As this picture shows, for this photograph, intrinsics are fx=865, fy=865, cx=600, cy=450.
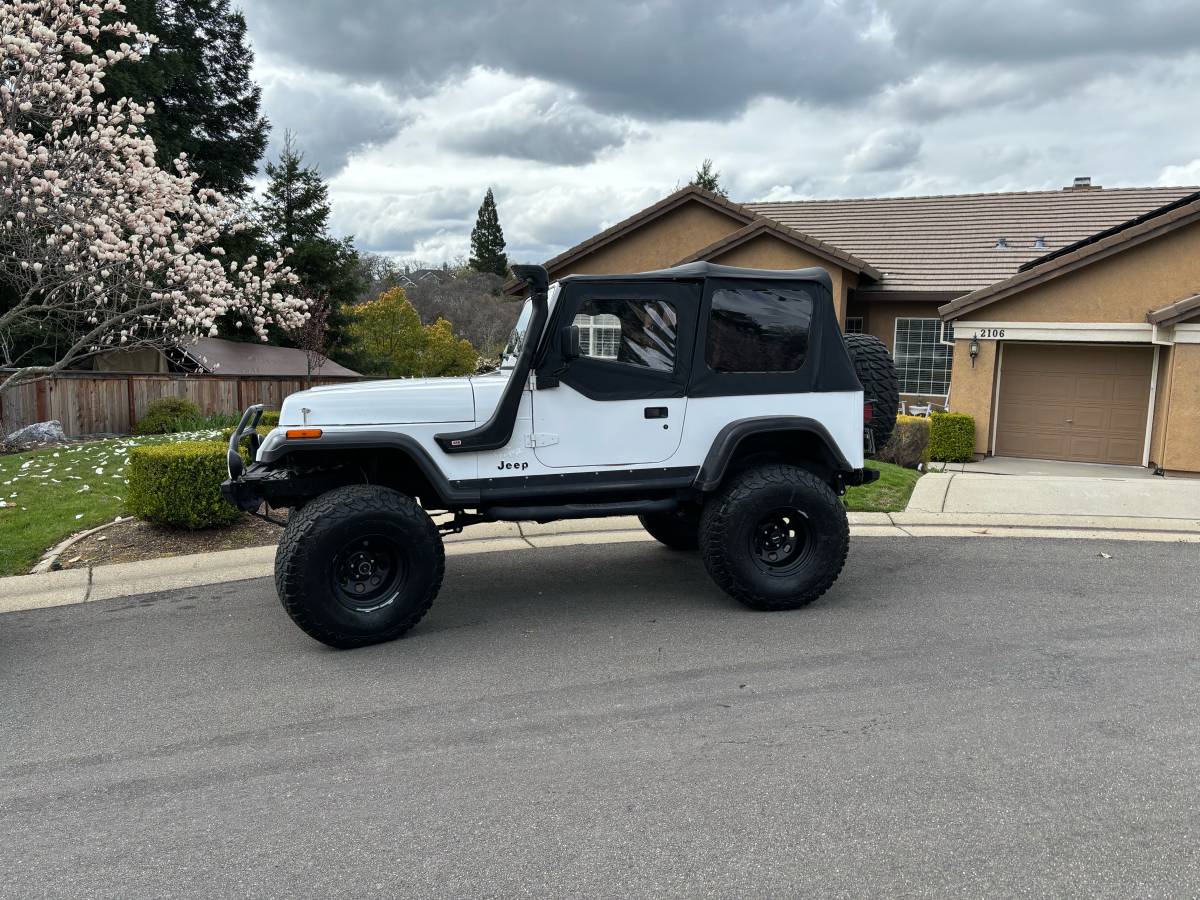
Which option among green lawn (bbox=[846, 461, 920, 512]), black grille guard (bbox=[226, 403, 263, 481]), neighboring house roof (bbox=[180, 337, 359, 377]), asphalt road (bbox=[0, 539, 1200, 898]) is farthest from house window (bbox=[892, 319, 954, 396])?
neighboring house roof (bbox=[180, 337, 359, 377])

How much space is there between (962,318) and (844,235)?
5789mm

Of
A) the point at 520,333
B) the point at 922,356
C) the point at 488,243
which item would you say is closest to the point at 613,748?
the point at 520,333

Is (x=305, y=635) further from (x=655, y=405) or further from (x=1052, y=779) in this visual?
(x=1052, y=779)

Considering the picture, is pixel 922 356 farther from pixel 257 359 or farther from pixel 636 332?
pixel 257 359

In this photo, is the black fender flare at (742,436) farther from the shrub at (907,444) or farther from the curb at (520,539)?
the shrub at (907,444)

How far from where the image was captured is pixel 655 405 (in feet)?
18.2

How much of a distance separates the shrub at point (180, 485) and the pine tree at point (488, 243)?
6505 cm

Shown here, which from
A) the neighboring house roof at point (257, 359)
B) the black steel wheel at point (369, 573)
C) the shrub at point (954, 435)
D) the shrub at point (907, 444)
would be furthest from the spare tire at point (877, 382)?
the neighboring house roof at point (257, 359)

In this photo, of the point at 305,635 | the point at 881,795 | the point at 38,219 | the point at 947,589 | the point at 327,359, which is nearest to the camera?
the point at 881,795

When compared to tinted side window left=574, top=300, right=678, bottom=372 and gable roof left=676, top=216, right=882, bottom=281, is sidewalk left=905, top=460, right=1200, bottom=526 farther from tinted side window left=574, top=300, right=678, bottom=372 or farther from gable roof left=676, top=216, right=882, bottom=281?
gable roof left=676, top=216, right=882, bottom=281

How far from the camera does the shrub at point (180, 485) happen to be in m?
7.53

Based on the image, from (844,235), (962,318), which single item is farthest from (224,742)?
(844,235)

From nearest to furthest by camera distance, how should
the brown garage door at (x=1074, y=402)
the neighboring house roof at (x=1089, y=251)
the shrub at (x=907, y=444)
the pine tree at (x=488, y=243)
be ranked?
the shrub at (x=907, y=444)
the neighboring house roof at (x=1089, y=251)
the brown garage door at (x=1074, y=402)
the pine tree at (x=488, y=243)

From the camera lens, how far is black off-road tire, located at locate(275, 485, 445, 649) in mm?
4910
